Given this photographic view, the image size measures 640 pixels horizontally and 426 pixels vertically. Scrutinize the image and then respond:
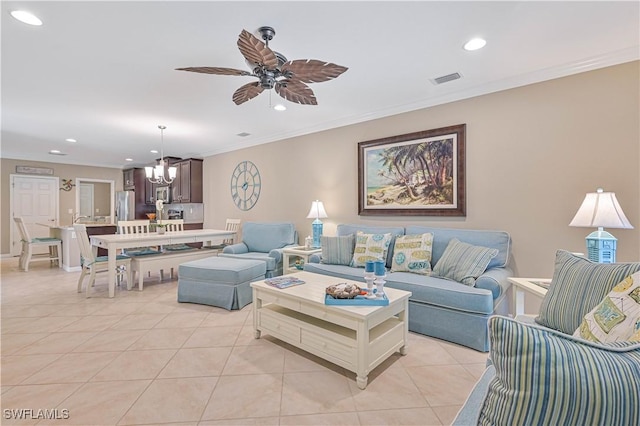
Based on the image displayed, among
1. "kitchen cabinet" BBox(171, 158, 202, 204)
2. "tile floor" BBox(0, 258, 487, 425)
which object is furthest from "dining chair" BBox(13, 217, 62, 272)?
"tile floor" BBox(0, 258, 487, 425)

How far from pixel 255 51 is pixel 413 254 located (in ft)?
7.72

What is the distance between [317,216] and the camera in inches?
165

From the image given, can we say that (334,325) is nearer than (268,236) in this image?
Yes

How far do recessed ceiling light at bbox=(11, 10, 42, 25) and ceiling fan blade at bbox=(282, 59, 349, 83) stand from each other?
1677 millimetres

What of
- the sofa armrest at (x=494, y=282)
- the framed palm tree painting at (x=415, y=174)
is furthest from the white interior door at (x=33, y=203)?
the sofa armrest at (x=494, y=282)

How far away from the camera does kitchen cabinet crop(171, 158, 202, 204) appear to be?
6441 millimetres

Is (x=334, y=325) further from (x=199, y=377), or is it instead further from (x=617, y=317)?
(x=617, y=317)

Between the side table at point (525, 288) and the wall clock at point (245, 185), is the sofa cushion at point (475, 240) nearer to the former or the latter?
the side table at point (525, 288)

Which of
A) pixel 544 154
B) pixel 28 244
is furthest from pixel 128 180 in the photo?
pixel 544 154

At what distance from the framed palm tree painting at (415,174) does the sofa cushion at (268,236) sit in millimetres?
1268

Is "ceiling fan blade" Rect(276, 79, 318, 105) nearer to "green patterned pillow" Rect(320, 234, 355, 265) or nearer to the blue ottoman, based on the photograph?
"green patterned pillow" Rect(320, 234, 355, 265)

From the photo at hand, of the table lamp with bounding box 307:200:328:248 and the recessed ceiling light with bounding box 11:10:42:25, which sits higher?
the recessed ceiling light with bounding box 11:10:42:25

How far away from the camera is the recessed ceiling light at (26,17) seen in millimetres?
1884

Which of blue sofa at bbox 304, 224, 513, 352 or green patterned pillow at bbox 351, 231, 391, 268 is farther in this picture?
green patterned pillow at bbox 351, 231, 391, 268
